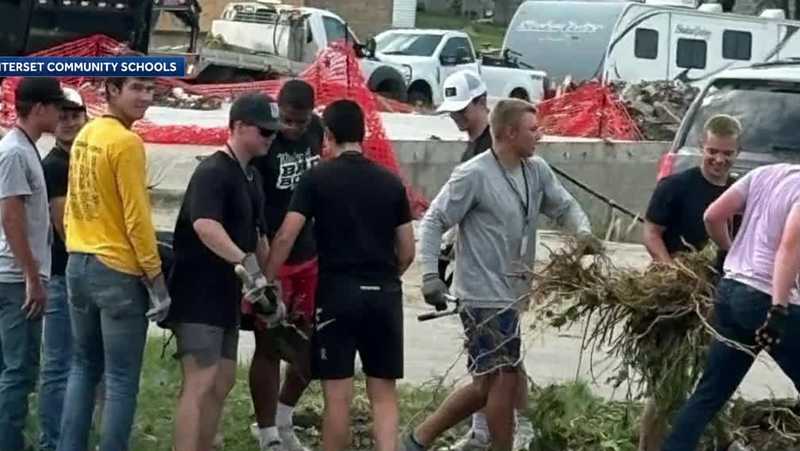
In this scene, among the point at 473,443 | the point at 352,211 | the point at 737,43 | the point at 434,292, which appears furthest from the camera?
the point at 737,43

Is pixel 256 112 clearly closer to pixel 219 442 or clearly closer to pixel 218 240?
pixel 218 240

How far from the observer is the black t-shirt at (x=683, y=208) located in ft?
24.2

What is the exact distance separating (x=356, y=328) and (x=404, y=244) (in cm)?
41

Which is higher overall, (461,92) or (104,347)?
(461,92)

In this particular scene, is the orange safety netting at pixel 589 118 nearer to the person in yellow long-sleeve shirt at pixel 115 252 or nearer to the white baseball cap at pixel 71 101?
the white baseball cap at pixel 71 101

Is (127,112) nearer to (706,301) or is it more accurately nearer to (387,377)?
(387,377)

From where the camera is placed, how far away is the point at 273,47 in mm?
31812

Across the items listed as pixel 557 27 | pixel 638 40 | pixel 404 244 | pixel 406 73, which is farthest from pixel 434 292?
pixel 557 27

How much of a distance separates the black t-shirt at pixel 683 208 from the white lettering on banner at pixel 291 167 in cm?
162

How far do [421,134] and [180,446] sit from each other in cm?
1330

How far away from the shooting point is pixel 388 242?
22.3 feet

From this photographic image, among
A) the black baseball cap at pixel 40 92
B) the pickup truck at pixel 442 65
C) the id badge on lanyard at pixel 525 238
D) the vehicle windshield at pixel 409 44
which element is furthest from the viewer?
the vehicle windshield at pixel 409 44

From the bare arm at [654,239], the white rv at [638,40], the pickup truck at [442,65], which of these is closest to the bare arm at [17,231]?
the bare arm at [654,239]

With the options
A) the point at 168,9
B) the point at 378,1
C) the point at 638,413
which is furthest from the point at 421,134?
the point at 378,1
